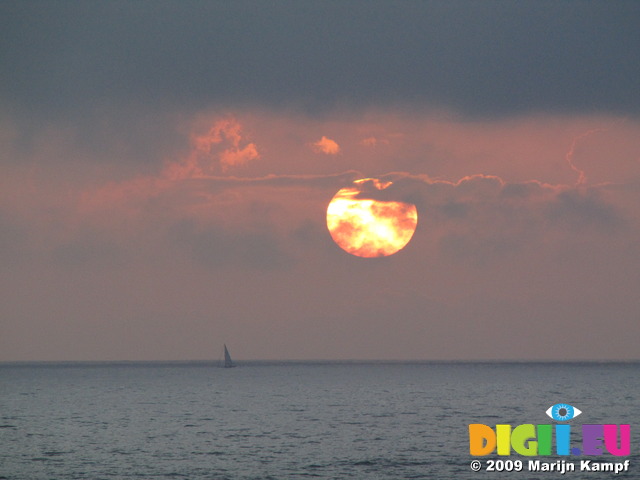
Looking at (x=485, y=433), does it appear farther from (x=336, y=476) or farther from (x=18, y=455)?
(x=18, y=455)

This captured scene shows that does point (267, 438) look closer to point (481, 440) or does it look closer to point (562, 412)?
point (481, 440)

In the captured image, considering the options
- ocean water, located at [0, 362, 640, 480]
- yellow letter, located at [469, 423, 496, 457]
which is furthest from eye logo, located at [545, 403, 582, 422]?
yellow letter, located at [469, 423, 496, 457]

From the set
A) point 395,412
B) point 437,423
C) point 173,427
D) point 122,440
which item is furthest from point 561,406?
point 122,440

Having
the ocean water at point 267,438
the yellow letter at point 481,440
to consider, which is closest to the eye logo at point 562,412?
the ocean water at point 267,438

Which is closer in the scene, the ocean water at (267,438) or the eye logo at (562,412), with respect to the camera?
the ocean water at (267,438)

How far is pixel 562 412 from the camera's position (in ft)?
465

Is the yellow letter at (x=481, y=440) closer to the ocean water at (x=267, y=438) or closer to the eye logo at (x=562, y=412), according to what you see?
the ocean water at (x=267, y=438)

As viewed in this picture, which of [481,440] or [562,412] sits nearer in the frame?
[481,440]

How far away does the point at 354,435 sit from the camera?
97.6m

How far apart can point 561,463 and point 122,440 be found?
4850 cm

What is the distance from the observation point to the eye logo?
12914cm

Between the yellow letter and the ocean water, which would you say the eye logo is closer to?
the ocean water

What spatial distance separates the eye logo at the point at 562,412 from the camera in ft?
424

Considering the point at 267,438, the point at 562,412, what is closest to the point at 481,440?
the point at 267,438
